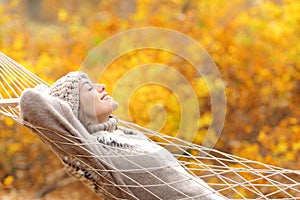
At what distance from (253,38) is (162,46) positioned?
71 centimetres

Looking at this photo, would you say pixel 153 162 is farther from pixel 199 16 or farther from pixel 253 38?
pixel 199 16

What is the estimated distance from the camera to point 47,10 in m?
10.4

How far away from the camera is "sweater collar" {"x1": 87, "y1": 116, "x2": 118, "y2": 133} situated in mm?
2449

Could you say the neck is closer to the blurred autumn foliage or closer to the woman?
the woman

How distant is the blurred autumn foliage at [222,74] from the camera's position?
4320mm

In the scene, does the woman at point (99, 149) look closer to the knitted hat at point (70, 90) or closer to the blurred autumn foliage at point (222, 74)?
the knitted hat at point (70, 90)

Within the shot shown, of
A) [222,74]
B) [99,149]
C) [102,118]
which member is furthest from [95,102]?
[222,74]

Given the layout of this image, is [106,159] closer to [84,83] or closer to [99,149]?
[99,149]

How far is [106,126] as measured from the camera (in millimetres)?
2477

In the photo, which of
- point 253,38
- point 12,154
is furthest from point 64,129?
point 253,38

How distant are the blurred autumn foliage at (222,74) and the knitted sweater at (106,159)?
→ 175 centimetres

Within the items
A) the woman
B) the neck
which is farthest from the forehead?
the neck

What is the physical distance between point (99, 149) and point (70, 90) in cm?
27

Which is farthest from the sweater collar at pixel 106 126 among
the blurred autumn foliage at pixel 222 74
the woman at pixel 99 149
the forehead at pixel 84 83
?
the blurred autumn foliage at pixel 222 74
